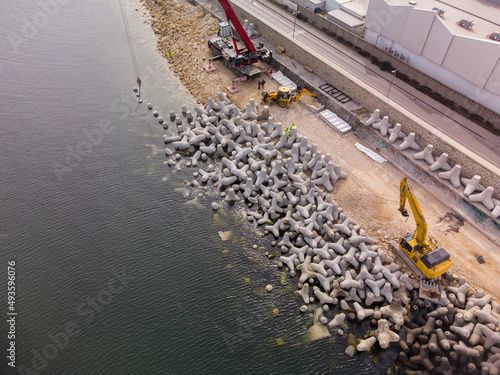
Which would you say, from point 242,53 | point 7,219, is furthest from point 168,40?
point 7,219

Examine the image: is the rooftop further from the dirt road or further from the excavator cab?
the excavator cab

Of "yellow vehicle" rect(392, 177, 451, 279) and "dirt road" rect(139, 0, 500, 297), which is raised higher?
"yellow vehicle" rect(392, 177, 451, 279)

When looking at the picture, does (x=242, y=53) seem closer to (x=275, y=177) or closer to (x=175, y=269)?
(x=275, y=177)

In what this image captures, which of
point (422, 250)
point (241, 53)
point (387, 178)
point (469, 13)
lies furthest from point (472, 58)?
point (241, 53)

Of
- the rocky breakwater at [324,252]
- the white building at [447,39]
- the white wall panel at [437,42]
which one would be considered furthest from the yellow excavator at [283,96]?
the white wall panel at [437,42]

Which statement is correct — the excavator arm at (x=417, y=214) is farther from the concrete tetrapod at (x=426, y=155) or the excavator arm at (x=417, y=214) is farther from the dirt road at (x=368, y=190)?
the concrete tetrapod at (x=426, y=155)

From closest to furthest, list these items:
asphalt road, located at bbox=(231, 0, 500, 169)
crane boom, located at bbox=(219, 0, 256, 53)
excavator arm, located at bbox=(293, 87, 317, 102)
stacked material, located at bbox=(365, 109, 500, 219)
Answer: stacked material, located at bbox=(365, 109, 500, 219) < asphalt road, located at bbox=(231, 0, 500, 169) < excavator arm, located at bbox=(293, 87, 317, 102) < crane boom, located at bbox=(219, 0, 256, 53)

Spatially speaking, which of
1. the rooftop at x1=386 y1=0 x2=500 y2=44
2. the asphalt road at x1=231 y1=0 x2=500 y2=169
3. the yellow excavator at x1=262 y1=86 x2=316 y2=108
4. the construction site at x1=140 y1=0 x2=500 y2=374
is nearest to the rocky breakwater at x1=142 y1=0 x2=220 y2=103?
the construction site at x1=140 y1=0 x2=500 y2=374
